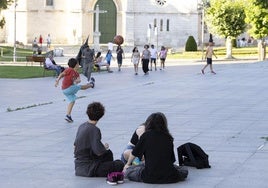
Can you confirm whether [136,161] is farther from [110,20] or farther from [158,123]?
[110,20]

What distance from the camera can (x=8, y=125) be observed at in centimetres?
1675

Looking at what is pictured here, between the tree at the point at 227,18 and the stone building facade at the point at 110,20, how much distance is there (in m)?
16.0

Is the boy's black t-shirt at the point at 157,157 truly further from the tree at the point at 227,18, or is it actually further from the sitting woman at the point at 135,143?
the tree at the point at 227,18

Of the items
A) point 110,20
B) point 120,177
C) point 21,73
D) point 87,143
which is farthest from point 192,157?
point 110,20

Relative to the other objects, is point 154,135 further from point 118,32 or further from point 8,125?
point 118,32

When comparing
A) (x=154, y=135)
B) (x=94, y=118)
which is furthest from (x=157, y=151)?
(x=94, y=118)

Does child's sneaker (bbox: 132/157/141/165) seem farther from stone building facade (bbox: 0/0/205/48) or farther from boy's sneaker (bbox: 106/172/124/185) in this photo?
stone building facade (bbox: 0/0/205/48)

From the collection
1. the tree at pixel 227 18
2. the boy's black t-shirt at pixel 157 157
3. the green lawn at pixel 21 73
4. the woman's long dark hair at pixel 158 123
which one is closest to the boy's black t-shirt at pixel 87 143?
the boy's black t-shirt at pixel 157 157

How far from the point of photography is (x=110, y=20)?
77.8m

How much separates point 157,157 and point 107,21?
68164 mm

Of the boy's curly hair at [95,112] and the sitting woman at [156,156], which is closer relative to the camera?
the sitting woman at [156,156]

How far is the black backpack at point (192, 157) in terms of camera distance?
11.1m

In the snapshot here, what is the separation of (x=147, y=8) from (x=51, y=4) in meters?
9.96

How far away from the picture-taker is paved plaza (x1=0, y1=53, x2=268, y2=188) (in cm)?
1053
